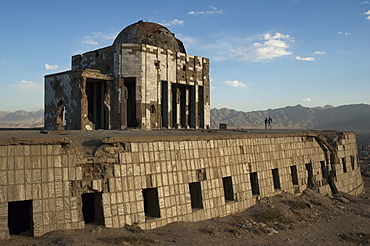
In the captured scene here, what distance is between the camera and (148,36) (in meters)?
27.6

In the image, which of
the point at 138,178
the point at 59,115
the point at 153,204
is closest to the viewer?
the point at 138,178

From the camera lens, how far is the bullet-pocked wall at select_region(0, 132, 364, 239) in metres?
8.87

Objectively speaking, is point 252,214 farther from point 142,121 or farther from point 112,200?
point 142,121

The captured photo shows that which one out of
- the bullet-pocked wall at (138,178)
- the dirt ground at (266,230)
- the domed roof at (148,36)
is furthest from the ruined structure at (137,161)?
the domed roof at (148,36)

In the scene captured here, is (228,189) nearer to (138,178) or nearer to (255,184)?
(255,184)

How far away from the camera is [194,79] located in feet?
95.1

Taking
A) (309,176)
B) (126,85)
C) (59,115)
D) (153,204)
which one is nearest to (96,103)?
(126,85)

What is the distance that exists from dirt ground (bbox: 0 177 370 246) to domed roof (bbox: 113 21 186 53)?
58.2 feet

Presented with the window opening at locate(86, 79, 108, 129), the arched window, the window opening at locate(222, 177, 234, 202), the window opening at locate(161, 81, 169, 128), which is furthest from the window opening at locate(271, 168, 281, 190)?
the window opening at locate(86, 79, 108, 129)

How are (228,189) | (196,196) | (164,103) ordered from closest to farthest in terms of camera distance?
(196,196)
(228,189)
(164,103)

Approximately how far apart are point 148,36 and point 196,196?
1874cm

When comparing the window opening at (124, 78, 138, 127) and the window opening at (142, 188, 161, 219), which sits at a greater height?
the window opening at (124, 78, 138, 127)

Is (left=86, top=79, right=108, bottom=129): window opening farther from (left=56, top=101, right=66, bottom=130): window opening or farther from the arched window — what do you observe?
the arched window

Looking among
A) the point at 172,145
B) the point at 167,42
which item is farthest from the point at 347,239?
the point at 167,42
